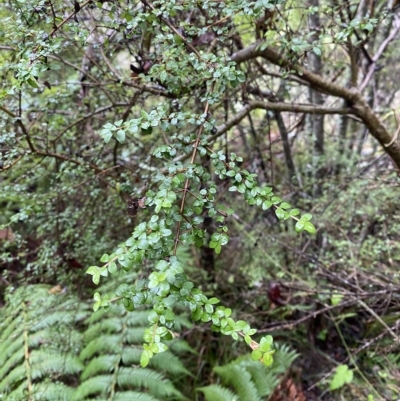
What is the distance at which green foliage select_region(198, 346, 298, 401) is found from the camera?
170 cm

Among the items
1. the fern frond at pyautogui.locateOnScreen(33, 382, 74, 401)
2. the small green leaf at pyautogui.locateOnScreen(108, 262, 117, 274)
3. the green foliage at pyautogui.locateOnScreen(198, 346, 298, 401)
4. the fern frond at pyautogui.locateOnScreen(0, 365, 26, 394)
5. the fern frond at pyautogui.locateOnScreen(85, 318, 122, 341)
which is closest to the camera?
the small green leaf at pyautogui.locateOnScreen(108, 262, 117, 274)

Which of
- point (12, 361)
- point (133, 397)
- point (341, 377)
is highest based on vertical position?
point (12, 361)

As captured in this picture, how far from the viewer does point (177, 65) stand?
1042 millimetres

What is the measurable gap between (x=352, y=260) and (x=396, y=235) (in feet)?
0.96

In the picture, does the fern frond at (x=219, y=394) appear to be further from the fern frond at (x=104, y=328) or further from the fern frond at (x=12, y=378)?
the fern frond at (x=12, y=378)

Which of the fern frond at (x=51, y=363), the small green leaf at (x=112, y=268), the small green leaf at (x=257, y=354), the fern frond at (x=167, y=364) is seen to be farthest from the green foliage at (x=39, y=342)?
the small green leaf at (x=257, y=354)

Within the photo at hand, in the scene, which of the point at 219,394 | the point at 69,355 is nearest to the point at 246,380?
the point at 219,394

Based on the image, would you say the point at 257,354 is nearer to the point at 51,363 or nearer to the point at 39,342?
the point at 51,363

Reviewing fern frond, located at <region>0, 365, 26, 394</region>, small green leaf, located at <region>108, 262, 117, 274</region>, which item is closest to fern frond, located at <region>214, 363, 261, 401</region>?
fern frond, located at <region>0, 365, 26, 394</region>

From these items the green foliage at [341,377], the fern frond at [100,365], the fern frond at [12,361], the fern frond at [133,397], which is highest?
the fern frond at [12,361]

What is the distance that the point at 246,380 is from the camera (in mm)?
1755

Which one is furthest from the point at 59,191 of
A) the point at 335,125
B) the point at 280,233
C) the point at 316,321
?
the point at 335,125

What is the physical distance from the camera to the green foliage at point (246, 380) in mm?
1702

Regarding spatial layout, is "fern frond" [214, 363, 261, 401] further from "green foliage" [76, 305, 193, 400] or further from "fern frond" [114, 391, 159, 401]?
"fern frond" [114, 391, 159, 401]
